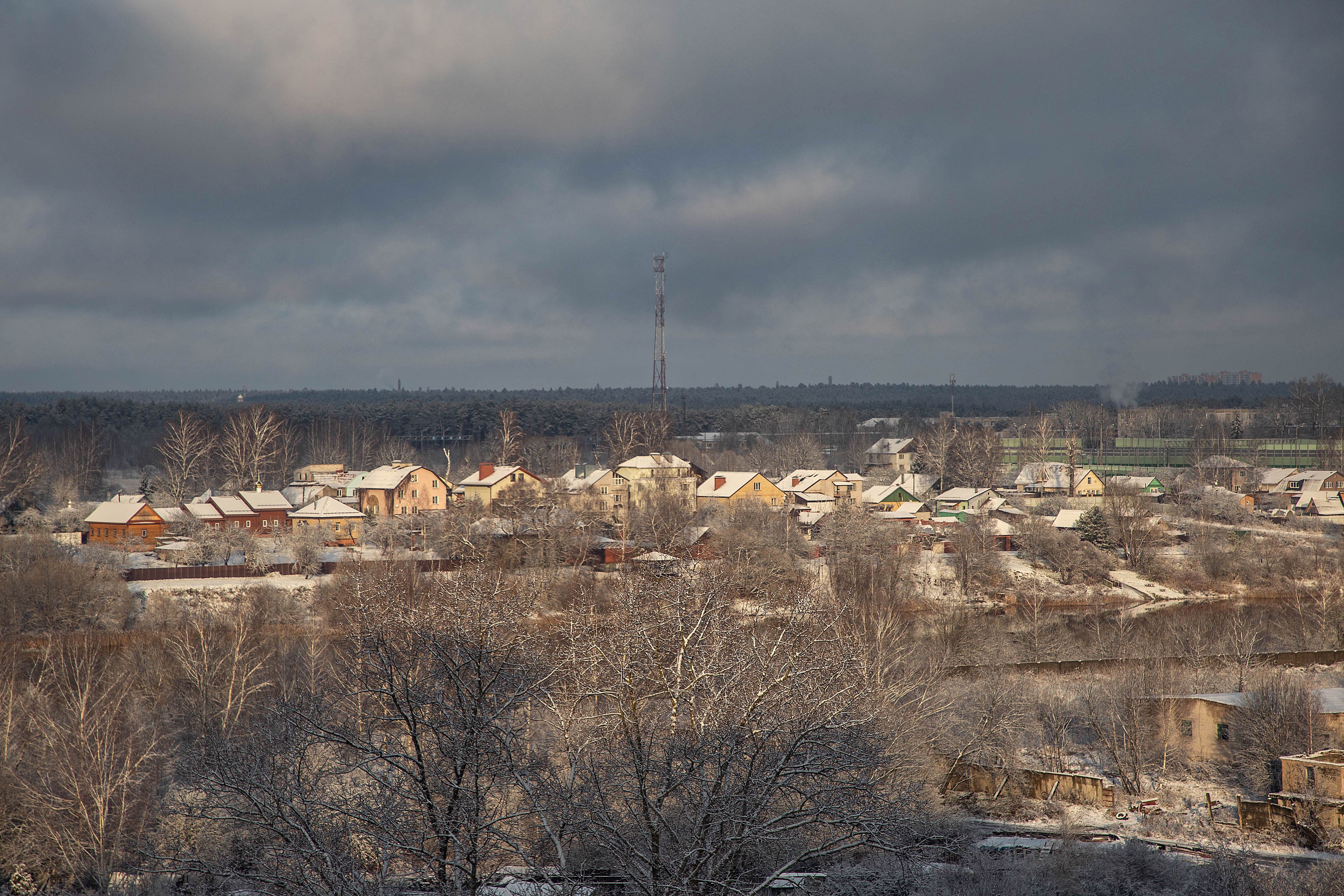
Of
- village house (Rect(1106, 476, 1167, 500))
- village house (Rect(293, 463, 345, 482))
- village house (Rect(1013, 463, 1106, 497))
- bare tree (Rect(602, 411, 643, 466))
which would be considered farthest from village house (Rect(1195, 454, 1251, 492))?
village house (Rect(293, 463, 345, 482))

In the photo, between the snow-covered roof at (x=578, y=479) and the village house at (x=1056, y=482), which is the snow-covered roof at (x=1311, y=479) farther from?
the snow-covered roof at (x=578, y=479)

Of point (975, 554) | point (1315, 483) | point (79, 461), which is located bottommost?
point (975, 554)

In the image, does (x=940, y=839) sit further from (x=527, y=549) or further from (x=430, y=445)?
(x=430, y=445)

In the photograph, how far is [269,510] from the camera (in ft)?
146

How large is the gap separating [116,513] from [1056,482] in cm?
5062

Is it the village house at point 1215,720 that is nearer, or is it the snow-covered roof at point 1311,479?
the village house at point 1215,720

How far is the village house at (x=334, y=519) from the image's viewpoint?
140ft

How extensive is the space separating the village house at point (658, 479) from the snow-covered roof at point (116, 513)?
21.4m

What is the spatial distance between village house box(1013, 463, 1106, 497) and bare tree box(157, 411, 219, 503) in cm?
4840

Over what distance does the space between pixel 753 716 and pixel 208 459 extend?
5943cm

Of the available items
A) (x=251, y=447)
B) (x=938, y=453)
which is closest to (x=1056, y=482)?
(x=938, y=453)

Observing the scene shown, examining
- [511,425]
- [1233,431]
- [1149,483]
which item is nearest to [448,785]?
[1149,483]

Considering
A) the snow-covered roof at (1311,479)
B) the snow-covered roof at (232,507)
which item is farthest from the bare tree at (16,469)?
the snow-covered roof at (1311,479)

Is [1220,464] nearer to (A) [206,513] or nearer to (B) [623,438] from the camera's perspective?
(B) [623,438]
